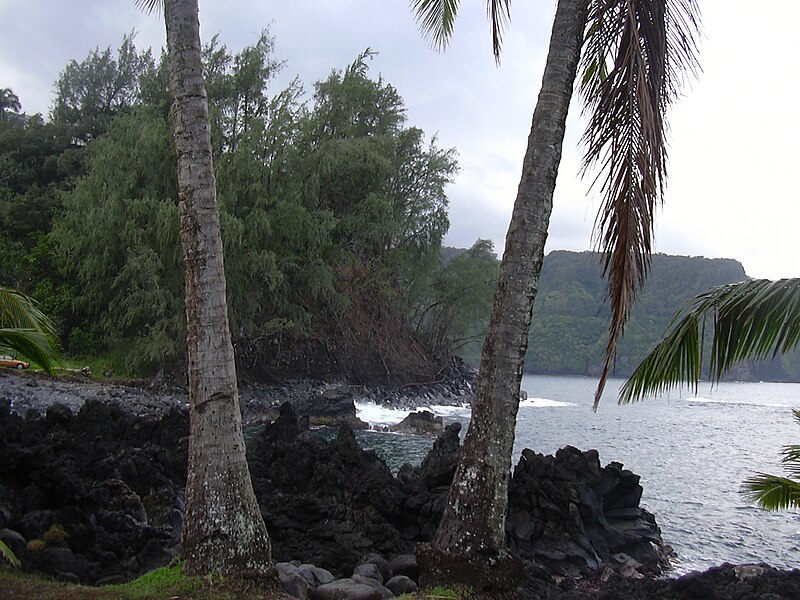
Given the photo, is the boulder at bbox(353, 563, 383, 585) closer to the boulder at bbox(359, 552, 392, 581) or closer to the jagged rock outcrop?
the boulder at bbox(359, 552, 392, 581)

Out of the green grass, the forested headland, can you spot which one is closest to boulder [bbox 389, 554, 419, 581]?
the green grass

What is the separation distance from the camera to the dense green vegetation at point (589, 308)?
43938 millimetres

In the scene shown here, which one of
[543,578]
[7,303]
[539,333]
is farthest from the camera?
[539,333]

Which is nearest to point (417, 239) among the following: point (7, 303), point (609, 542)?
point (609, 542)

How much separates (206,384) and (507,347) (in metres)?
2.23

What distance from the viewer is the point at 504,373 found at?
203 inches

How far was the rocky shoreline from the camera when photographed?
22.1 feet

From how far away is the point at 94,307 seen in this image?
2623 cm

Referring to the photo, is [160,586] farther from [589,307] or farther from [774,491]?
[589,307]

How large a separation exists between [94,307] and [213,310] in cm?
2358

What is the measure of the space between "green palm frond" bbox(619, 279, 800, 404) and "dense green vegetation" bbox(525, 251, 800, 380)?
74.4 feet

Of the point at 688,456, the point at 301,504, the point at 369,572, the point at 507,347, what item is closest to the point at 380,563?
the point at 369,572

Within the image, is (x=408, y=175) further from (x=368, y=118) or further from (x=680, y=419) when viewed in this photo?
(x=680, y=419)

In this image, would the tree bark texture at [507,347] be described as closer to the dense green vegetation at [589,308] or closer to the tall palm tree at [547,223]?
the tall palm tree at [547,223]
